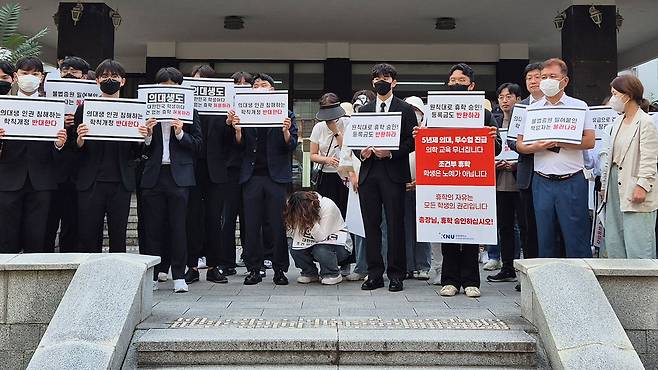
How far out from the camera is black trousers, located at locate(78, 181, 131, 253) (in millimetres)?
5434

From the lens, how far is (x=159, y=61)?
15.6 meters

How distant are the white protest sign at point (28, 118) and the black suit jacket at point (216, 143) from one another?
64.5 inches

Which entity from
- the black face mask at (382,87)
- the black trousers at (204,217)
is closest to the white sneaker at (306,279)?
the black trousers at (204,217)

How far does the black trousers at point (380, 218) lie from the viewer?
5.86 m

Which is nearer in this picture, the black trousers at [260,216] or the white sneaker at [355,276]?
the black trousers at [260,216]

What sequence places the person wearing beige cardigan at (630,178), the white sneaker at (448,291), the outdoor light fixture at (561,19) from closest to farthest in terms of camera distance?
1. the person wearing beige cardigan at (630,178)
2. the white sneaker at (448,291)
3. the outdoor light fixture at (561,19)

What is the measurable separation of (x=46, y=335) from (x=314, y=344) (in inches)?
67.2

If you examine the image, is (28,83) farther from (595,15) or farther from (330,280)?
(595,15)

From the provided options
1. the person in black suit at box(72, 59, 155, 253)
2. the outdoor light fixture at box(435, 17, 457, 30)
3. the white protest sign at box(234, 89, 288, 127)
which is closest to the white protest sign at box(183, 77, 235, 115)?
the white protest sign at box(234, 89, 288, 127)

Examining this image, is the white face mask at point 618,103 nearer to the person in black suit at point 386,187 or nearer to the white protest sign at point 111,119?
the person in black suit at point 386,187

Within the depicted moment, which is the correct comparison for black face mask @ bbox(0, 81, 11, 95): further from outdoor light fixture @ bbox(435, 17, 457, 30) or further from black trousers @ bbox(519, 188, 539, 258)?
outdoor light fixture @ bbox(435, 17, 457, 30)

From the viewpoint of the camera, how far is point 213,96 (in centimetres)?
646

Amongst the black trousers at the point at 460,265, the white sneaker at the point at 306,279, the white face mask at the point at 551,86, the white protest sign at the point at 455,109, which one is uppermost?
the white face mask at the point at 551,86

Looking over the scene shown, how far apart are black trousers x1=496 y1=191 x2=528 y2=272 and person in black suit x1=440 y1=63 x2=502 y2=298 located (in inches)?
42.9
